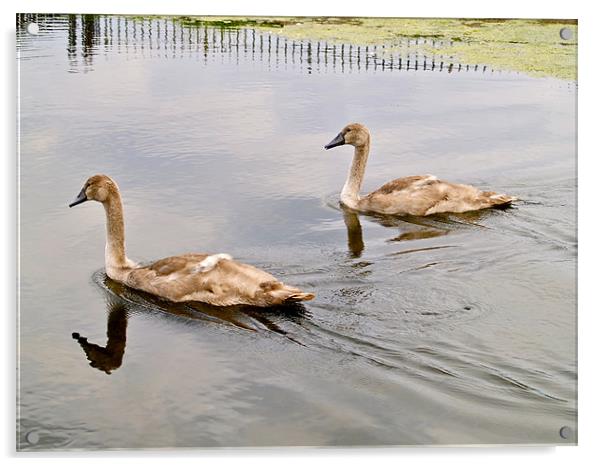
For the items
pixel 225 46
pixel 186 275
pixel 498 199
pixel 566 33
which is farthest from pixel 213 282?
pixel 566 33

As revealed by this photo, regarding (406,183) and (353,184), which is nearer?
(406,183)

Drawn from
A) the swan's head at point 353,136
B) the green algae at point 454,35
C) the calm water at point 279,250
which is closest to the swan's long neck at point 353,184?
the calm water at point 279,250

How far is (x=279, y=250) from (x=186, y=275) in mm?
667

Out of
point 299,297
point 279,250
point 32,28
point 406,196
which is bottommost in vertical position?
point 299,297

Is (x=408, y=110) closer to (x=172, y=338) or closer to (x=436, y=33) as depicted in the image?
(x=436, y=33)

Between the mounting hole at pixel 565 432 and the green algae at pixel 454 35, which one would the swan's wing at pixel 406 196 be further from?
the mounting hole at pixel 565 432

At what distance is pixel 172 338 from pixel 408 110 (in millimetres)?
1884

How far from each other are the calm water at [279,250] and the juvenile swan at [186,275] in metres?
0.07

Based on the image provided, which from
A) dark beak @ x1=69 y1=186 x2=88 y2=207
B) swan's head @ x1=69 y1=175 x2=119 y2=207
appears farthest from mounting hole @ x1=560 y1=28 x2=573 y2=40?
dark beak @ x1=69 y1=186 x2=88 y2=207

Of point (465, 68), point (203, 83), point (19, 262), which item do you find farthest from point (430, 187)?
point (19, 262)

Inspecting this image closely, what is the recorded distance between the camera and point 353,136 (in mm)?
8016

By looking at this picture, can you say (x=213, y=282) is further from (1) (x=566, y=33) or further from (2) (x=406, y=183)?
(1) (x=566, y=33)

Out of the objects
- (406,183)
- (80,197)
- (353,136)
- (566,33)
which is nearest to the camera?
(566,33)

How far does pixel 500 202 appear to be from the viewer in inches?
331
